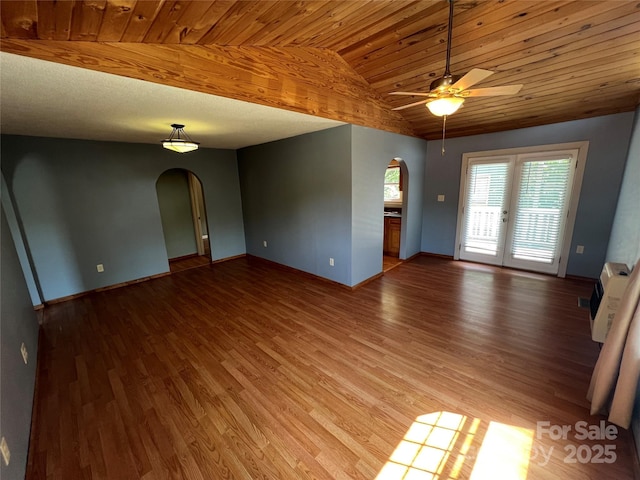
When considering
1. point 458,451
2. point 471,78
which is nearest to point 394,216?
point 471,78

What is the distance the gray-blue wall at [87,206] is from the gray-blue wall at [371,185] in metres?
3.20

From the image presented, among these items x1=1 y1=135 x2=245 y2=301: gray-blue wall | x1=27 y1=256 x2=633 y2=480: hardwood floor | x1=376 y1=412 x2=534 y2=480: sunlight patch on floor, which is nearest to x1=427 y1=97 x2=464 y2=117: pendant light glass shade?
x1=27 y1=256 x2=633 y2=480: hardwood floor

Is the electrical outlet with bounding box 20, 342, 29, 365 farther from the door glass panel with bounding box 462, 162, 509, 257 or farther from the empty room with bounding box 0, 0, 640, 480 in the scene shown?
the door glass panel with bounding box 462, 162, 509, 257

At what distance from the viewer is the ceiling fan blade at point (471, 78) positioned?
160cm

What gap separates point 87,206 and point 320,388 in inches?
168

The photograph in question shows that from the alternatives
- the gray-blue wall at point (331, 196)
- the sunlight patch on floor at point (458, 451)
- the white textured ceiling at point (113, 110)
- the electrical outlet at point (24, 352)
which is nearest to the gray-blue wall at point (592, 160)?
the gray-blue wall at point (331, 196)

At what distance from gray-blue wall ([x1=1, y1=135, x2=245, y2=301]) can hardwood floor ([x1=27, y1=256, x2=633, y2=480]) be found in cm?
65

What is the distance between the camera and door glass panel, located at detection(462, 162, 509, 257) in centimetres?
435

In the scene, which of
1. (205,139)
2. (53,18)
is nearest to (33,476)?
(53,18)

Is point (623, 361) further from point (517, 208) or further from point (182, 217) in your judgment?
point (182, 217)

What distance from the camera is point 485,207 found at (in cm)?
455

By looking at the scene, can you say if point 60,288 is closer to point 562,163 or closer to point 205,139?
point 205,139

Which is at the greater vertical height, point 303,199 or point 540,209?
point 303,199

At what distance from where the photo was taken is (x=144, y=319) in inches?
122
